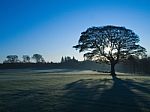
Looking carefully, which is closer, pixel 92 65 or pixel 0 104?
pixel 0 104

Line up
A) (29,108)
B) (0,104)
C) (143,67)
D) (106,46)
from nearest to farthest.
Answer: (29,108)
(0,104)
(106,46)
(143,67)

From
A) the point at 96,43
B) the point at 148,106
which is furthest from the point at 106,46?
the point at 148,106

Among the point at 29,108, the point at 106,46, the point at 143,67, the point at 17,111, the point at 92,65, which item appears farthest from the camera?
the point at 92,65

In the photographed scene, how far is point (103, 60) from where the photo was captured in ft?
219

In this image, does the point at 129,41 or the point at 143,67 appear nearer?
the point at 129,41

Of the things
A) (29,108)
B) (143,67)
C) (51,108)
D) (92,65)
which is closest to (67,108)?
(51,108)

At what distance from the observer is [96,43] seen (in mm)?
64312

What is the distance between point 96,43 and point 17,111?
52519mm

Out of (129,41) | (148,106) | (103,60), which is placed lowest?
(148,106)

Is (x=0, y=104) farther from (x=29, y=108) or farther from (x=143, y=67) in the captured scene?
(x=143, y=67)

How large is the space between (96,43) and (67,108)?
51388 millimetres

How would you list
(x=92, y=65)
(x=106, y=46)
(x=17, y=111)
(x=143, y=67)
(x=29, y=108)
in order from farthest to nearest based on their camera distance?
(x=92, y=65)
(x=143, y=67)
(x=106, y=46)
(x=29, y=108)
(x=17, y=111)

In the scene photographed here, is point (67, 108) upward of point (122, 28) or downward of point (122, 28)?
downward

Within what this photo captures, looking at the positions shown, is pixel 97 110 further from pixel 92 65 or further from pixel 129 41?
pixel 92 65
